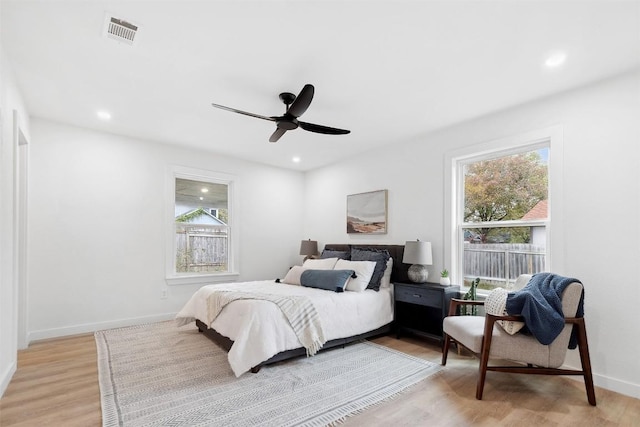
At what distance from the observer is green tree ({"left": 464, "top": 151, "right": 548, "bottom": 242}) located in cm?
326

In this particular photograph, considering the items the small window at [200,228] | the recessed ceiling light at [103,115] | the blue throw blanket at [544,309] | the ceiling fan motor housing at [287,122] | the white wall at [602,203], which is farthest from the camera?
the small window at [200,228]

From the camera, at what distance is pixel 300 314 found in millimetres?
3074

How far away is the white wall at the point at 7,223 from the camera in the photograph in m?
2.40

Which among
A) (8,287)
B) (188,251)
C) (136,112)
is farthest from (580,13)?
(188,251)

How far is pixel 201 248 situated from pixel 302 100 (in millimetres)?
3396

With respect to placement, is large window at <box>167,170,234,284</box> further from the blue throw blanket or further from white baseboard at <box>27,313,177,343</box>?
the blue throw blanket

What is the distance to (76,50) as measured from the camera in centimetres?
242

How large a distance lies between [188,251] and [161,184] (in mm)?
1078

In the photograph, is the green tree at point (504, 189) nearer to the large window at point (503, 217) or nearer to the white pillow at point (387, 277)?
the large window at point (503, 217)

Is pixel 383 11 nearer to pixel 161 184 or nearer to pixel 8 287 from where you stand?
pixel 8 287

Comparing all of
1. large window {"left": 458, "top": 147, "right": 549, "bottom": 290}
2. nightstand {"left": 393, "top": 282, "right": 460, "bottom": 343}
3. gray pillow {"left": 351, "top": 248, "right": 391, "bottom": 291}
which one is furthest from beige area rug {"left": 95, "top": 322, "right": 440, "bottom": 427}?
large window {"left": 458, "top": 147, "right": 549, "bottom": 290}

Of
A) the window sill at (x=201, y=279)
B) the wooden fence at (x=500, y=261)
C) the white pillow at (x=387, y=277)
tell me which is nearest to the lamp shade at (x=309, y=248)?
the window sill at (x=201, y=279)

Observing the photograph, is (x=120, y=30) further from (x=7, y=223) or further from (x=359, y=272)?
(x=359, y=272)

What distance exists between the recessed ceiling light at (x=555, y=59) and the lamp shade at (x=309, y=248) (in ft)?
13.0
